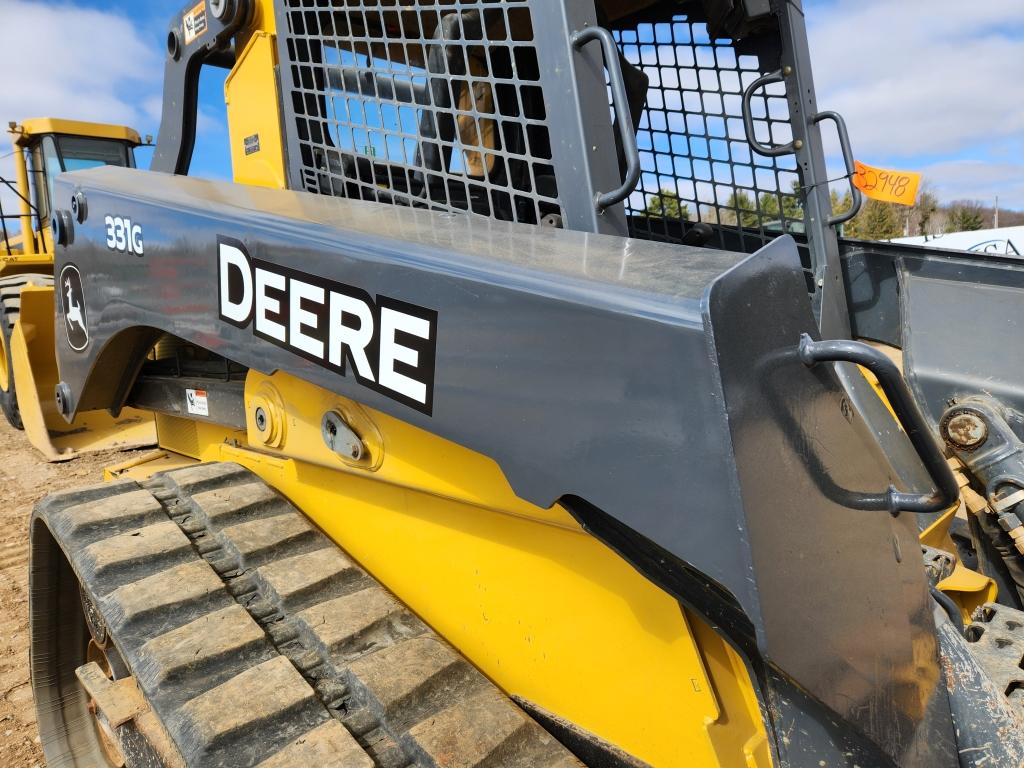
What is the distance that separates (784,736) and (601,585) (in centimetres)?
31

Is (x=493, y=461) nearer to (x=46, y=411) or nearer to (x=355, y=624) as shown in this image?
(x=355, y=624)

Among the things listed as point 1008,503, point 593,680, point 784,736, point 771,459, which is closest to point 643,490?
point 771,459

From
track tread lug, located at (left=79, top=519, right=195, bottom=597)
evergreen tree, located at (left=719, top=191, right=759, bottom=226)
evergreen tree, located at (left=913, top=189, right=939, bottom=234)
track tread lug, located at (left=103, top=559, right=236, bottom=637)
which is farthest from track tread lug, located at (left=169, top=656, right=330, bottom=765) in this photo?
evergreen tree, located at (left=913, top=189, right=939, bottom=234)

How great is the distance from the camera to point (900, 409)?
0.82 meters

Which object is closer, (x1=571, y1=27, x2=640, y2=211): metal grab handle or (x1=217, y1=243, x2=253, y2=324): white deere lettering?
(x1=571, y1=27, x2=640, y2=211): metal grab handle

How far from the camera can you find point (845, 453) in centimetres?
92

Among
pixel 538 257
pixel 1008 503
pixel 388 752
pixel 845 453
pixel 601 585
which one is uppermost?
pixel 538 257

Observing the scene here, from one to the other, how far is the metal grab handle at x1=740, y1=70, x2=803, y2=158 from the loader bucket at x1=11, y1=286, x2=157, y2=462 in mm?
4699

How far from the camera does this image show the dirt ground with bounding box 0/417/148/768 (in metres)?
2.31

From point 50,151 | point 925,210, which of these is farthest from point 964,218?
point 50,151

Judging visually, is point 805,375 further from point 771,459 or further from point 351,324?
point 351,324

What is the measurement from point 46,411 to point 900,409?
20.3ft

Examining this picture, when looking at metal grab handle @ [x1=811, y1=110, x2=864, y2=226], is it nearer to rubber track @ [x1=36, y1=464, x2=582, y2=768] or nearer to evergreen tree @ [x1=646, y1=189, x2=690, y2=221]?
evergreen tree @ [x1=646, y1=189, x2=690, y2=221]

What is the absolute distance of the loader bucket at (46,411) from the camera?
543 cm
